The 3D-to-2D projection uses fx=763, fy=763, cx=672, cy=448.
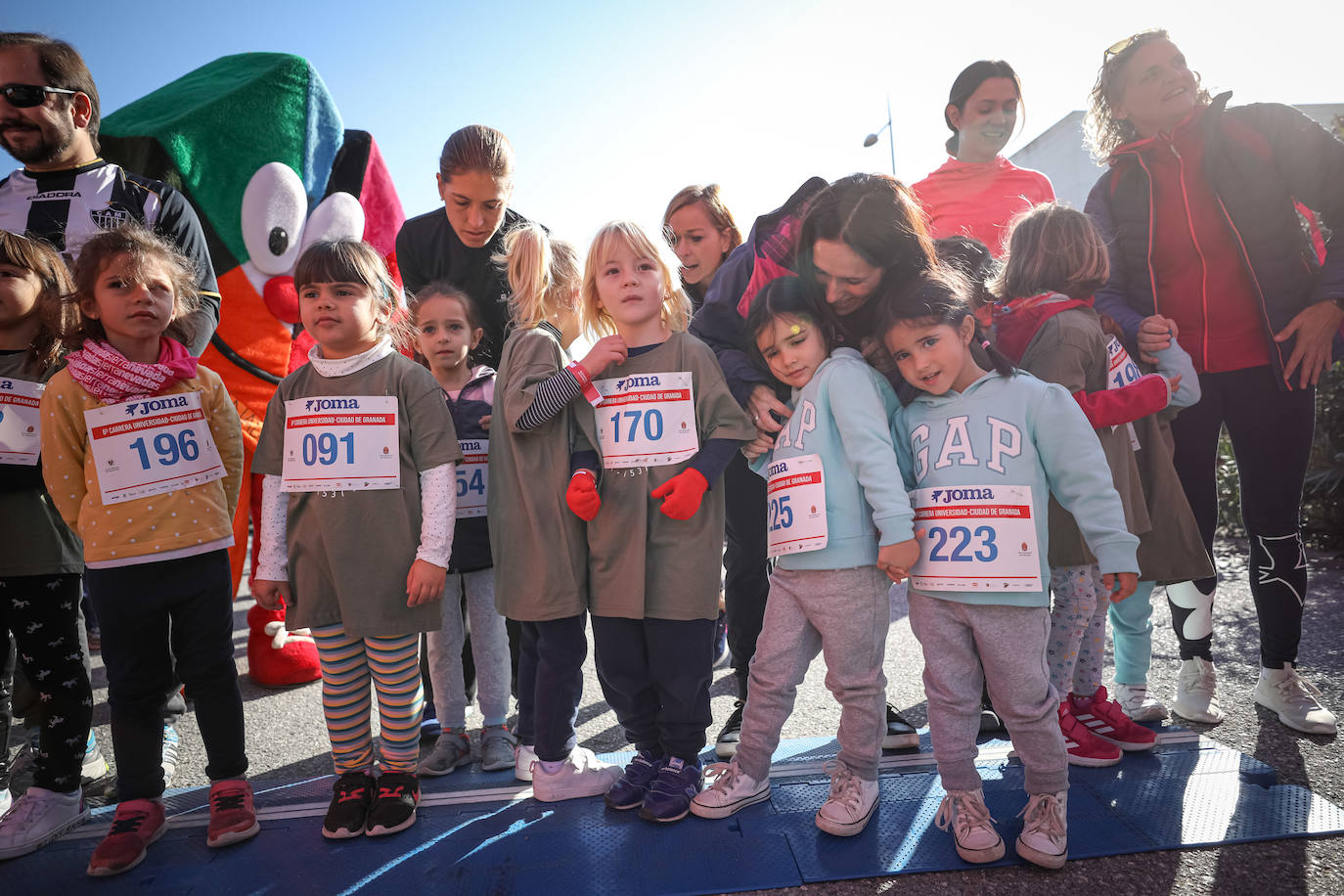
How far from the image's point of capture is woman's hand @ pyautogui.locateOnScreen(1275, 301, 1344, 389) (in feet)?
7.60

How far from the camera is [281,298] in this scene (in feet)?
11.6

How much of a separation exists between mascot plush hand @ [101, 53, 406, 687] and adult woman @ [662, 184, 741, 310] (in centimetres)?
148

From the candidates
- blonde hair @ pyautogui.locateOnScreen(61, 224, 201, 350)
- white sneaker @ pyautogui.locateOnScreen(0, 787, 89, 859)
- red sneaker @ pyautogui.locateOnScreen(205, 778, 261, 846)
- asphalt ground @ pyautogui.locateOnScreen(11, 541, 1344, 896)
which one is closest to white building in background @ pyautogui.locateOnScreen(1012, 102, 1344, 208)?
asphalt ground @ pyautogui.locateOnScreen(11, 541, 1344, 896)

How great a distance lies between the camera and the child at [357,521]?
1997 millimetres

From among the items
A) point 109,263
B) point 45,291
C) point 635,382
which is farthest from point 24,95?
point 635,382

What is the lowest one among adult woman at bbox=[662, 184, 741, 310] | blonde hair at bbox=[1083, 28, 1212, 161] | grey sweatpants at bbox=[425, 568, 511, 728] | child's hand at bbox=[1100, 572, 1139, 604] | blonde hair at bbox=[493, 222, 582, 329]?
grey sweatpants at bbox=[425, 568, 511, 728]

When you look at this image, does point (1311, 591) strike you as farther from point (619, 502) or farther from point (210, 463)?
point (210, 463)

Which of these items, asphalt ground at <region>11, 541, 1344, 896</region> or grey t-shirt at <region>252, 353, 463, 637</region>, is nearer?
asphalt ground at <region>11, 541, 1344, 896</region>

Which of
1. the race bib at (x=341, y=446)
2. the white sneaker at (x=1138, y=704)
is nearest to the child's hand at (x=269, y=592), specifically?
the race bib at (x=341, y=446)

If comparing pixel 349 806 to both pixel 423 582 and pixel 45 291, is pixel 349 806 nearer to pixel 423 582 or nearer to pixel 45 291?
pixel 423 582

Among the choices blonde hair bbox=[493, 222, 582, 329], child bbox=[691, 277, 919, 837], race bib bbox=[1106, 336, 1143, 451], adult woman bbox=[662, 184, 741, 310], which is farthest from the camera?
adult woman bbox=[662, 184, 741, 310]

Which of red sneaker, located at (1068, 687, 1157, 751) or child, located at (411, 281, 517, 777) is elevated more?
child, located at (411, 281, 517, 777)

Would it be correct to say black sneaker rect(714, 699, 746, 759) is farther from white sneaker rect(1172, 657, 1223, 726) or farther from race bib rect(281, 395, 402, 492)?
white sneaker rect(1172, 657, 1223, 726)

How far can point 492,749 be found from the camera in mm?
2396
